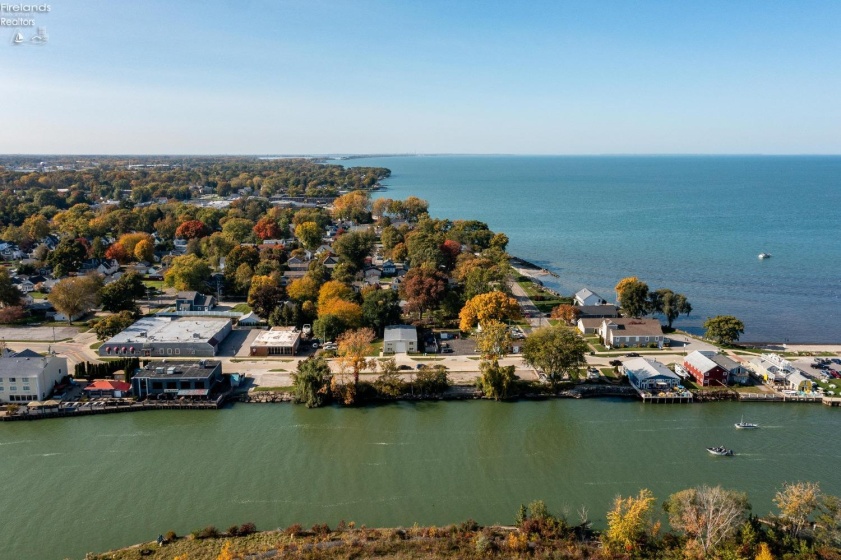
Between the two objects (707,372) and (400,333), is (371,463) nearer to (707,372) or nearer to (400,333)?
(400,333)

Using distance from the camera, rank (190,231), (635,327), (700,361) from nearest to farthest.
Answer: (700,361), (635,327), (190,231)

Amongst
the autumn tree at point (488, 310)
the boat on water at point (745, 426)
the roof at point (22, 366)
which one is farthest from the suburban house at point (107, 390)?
the boat on water at point (745, 426)

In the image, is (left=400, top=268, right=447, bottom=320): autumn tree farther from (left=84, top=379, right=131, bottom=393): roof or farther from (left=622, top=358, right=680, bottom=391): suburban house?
(left=84, top=379, right=131, bottom=393): roof

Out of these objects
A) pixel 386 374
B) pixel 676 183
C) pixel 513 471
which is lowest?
pixel 513 471

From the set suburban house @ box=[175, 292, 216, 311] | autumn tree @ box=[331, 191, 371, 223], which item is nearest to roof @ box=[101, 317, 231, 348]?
suburban house @ box=[175, 292, 216, 311]

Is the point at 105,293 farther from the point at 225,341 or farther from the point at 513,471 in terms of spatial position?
the point at 513,471

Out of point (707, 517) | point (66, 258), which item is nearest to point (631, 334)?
point (707, 517)

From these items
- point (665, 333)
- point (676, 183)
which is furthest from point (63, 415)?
point (676, 183)
